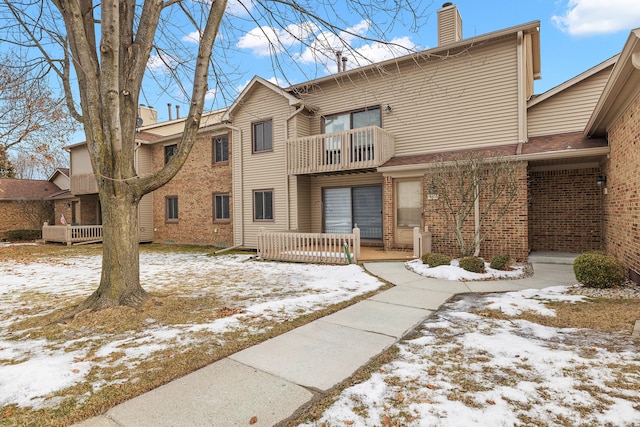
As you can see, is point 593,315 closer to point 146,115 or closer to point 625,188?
point 625,188

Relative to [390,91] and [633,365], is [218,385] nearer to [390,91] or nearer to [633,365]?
[633,365]

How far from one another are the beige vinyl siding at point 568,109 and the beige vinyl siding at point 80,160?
2316 centimetres

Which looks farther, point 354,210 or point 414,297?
point 354,210

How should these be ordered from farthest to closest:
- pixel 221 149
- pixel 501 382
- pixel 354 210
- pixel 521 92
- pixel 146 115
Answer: pixel 146 115 < pixel 221 149 < pixel 354 210 < pixel 521 92 < pixel 501 382

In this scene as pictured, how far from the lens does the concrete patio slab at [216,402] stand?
249 cm

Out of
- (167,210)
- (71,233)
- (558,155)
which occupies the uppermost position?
(558,155)

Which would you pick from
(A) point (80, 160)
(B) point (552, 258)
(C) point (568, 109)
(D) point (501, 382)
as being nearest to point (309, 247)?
(B) point (552, 258)

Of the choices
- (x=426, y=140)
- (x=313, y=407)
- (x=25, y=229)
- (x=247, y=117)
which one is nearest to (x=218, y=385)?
(x=313, y=407)

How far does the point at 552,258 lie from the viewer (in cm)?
911

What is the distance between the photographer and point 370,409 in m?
2.61

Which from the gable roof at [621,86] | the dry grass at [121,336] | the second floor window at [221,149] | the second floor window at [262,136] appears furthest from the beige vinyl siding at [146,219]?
the gable roof at [621,86]

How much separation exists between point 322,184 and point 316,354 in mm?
10446

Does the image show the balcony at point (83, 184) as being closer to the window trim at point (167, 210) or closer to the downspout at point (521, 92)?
the window trim at point (167, 210)

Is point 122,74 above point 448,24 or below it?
below
